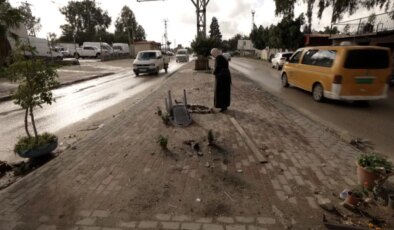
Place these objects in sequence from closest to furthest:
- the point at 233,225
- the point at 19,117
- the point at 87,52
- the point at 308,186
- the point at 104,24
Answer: the point at 233,225 < the point at 308,186 < the point at 19,117 < the point at 87,52 < the point at 104,24

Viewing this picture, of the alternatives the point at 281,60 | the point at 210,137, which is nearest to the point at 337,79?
the point at 210,137

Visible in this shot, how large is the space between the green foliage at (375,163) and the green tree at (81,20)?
87.0 metres

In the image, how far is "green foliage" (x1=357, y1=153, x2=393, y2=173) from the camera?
11.0ft

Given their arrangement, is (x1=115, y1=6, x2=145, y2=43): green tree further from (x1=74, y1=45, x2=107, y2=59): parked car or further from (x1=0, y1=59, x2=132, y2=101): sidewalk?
(x1=0, y1=59, x2=132, y2=101): sidewalk

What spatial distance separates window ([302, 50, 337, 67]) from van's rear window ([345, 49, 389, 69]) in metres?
0.59

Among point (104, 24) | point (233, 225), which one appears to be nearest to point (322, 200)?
point (233, 225)

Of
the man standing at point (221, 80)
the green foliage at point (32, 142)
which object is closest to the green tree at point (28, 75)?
the green foliage at point (32, 142)

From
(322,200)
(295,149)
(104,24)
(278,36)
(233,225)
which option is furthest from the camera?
(104,24)

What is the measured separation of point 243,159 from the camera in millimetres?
4637

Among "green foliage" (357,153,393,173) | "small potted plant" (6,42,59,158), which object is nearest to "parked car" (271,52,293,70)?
"green foliage" (357,153,393,173)

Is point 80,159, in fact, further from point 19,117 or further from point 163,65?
point 163,65

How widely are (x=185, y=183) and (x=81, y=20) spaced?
9450 cm

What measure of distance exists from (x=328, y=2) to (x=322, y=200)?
22875mm

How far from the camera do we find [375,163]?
3.48m
